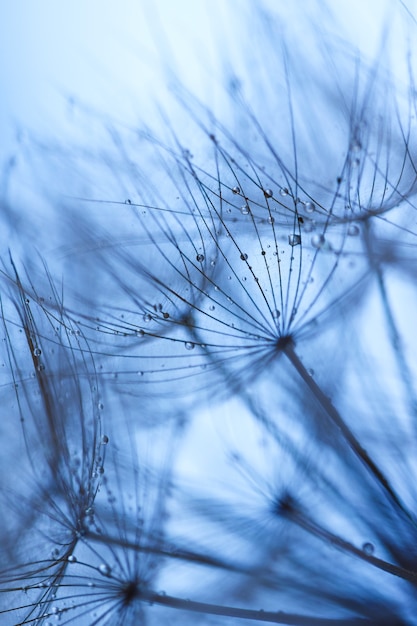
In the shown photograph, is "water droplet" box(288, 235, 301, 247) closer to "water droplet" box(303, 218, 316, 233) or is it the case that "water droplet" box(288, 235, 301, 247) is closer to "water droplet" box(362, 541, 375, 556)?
"water droplet" box(303, 218, 316, 233)

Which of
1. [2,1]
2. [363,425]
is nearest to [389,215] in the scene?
[363,425]

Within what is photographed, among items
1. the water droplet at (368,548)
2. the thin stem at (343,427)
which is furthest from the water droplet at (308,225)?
the water droplet at (368,548)

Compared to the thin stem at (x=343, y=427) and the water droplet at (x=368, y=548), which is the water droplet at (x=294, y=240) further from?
the water droplet at (x=368, y=548)

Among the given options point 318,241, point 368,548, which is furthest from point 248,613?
point 318,241

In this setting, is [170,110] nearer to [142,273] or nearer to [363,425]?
[142,273]

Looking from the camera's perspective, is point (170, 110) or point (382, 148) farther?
point (170, 110)
